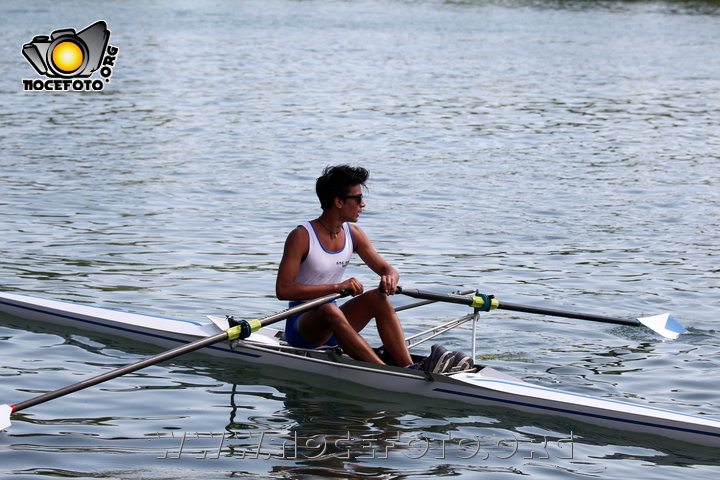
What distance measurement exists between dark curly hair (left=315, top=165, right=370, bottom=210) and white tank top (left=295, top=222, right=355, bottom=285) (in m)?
0.29

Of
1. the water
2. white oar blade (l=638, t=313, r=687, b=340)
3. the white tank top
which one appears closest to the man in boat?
the white tank top

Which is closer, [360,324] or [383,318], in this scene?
[383,318]

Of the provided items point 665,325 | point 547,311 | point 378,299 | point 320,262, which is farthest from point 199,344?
point 665,325

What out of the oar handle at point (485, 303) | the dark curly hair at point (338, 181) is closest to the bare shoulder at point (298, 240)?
the dark curly hair at point (338, 181)

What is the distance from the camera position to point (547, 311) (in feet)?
29.1

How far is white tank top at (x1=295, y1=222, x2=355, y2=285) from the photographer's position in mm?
8219

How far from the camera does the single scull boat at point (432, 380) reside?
7.55 m

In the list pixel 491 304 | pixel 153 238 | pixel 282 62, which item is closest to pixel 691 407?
pixel 491 304

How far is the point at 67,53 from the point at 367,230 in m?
14.5

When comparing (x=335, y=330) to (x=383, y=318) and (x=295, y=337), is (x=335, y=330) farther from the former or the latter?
(x=295, y=337)

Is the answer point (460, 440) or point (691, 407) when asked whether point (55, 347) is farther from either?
point (691, 407)

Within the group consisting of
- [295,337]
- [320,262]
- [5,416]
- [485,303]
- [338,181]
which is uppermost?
[338,181]

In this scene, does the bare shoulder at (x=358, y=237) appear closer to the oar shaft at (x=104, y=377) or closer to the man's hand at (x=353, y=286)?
the man's hand at (x=353, y=286)

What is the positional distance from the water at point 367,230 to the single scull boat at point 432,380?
13cm
